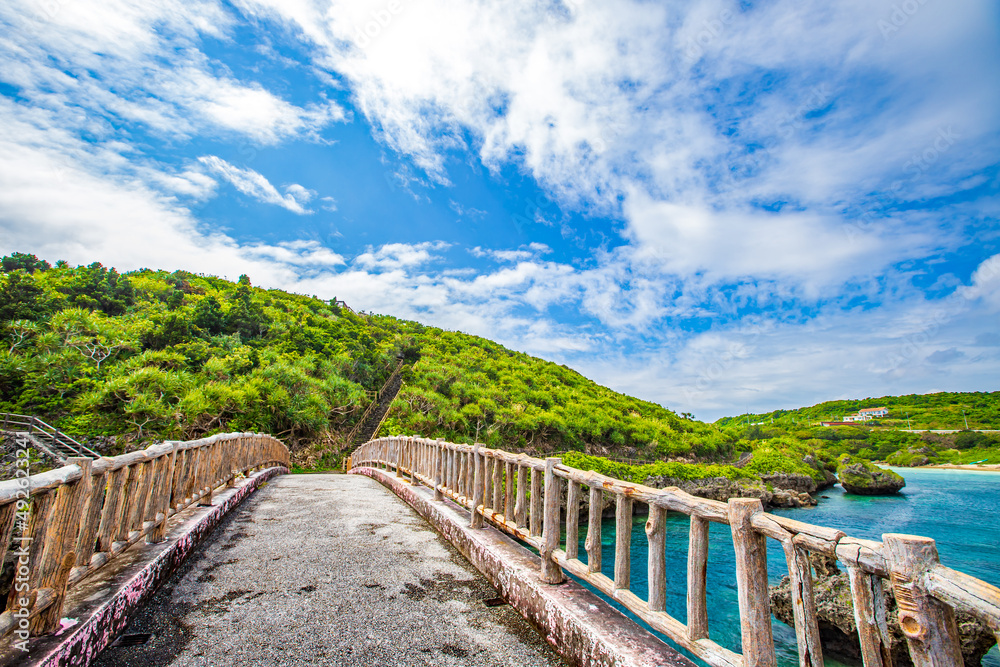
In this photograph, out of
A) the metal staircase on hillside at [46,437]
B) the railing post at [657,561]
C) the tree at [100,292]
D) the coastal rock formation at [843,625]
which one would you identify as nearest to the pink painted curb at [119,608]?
the railing post at [657,561]

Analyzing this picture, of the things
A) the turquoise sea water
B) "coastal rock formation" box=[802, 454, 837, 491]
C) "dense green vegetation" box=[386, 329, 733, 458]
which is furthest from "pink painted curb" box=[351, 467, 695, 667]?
"coastal rock formation" box=[802, 454, 837, 491]

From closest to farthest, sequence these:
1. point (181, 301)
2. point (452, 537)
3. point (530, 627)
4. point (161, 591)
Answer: point (530, 627)
point (161, 591)
point (452, 537)
point (181, 301)

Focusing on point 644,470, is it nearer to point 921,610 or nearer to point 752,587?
point 752,587

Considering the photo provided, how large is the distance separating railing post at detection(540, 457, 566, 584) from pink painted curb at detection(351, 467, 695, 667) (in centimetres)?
9

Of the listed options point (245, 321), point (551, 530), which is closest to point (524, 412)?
point (245, 321)

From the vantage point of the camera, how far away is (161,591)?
150 inches

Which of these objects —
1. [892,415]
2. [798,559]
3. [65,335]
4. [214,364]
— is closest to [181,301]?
[65,335]

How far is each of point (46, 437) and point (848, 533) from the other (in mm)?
29468

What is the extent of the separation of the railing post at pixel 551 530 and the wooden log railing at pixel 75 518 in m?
3.17

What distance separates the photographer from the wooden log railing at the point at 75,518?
229cm

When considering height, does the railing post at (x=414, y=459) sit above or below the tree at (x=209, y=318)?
below

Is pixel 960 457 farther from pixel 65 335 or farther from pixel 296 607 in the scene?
pixel 65 335

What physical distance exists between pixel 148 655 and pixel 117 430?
22450 millimetres

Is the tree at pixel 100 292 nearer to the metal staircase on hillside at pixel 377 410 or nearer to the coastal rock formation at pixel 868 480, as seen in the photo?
the metal staircase on hillside at pixel 377 410
